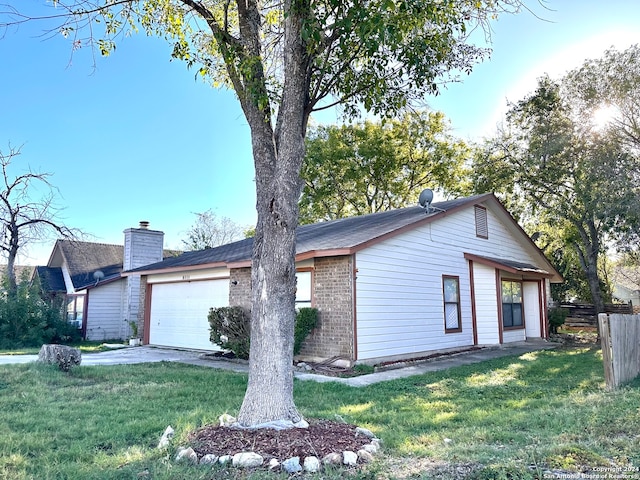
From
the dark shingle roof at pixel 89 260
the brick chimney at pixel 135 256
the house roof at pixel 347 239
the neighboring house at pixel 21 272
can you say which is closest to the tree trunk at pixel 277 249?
the house roof at pixel 347 239

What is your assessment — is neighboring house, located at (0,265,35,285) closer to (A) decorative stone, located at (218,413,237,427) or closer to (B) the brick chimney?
(B) the brick chimney

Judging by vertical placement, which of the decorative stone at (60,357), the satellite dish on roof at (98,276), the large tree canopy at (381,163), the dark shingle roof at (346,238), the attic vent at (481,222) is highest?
the large tree canopy at (381,163)

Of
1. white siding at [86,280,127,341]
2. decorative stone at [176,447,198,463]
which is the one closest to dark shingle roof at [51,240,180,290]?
white siding at [86,280,127,341]

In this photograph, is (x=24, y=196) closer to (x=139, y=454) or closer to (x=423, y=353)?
(x=423, y=353)

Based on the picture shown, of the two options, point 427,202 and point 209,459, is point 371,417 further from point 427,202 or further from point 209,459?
point 427,202

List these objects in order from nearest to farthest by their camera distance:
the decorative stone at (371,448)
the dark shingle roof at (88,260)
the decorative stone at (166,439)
A: the decorative stone at (371,448)
the decorative stone at (166,439)
the dark shingle roof at (88,260)

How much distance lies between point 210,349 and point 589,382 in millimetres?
9557

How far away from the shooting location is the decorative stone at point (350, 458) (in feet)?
12.3

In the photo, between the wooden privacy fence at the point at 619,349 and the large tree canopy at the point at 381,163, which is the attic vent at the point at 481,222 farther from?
the large tree canopy at the point at 381,163

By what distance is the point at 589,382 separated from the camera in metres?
7.72

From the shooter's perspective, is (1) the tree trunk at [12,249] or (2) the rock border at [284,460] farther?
(1) the tree trunk at [12,249]

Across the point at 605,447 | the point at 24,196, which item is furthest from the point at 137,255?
the point at 605,447

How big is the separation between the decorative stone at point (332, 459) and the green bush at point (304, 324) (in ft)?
20.3

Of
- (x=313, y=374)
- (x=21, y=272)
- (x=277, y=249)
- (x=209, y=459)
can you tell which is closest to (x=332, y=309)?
(x=313, y=374)
